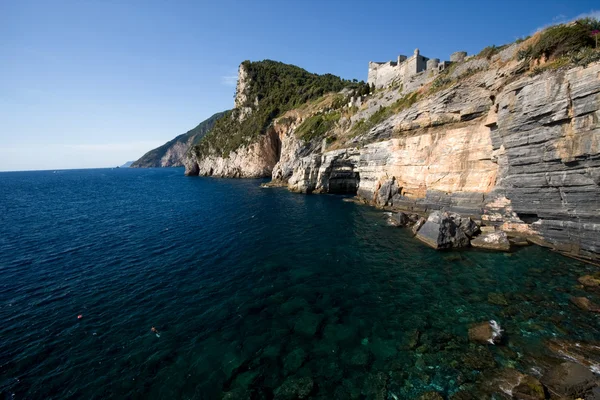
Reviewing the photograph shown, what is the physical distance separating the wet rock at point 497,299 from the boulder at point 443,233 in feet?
24.7

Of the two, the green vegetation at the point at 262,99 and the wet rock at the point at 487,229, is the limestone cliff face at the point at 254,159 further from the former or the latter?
the wet rock at the point at 487,229

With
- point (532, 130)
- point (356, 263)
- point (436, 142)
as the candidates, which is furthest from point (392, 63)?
point (356, 263)

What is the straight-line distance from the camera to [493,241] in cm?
2191

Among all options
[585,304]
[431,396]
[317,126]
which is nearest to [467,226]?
[585,304]

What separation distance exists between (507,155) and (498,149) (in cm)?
234

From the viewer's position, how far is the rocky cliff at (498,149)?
59.3 ft

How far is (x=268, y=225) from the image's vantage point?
31625 millimetres

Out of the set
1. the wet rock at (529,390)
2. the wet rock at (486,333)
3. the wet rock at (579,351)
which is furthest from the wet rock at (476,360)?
the wet rock at (579,351)

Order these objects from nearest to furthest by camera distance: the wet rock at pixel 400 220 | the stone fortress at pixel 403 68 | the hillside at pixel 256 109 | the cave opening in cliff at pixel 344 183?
the wet rock at pixel 400 220
the stone fortress at pixel 403 68
the cave opening in cliff at pixel 344 183
the hillside at pixel 256 109

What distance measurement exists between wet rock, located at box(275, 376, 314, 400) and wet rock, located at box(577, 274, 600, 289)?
1793 centimetres

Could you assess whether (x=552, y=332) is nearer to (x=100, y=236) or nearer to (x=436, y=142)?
(x=436, y=142)

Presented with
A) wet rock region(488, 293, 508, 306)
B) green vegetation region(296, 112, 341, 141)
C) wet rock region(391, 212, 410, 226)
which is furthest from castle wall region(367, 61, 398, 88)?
wet rock region(488, 293, 508, 306)

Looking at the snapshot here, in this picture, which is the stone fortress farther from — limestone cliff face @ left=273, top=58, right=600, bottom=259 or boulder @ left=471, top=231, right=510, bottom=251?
boulder @ left=471, top=231, right=510, bottom=251

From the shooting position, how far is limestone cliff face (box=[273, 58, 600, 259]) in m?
17.9
